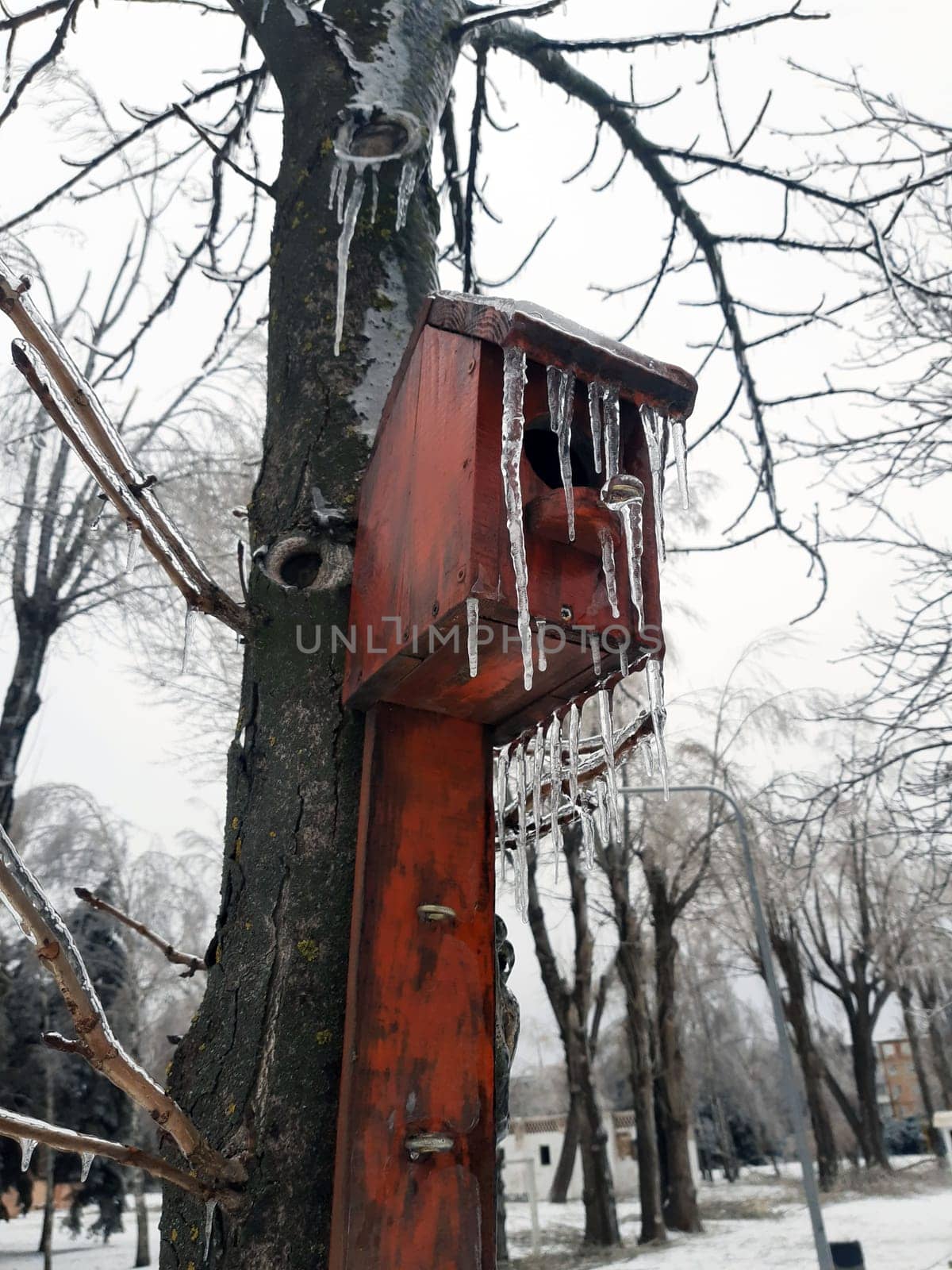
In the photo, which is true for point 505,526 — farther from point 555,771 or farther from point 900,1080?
point 900,1080

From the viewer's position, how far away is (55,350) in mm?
1170

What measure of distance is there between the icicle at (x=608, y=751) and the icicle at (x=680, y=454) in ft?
1.45

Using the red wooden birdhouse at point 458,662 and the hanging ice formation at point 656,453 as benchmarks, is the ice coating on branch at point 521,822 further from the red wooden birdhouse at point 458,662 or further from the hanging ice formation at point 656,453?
the hanging ice formation at point 656,453

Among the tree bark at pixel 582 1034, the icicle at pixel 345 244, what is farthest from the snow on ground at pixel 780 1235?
the icicle at pixel 345 244

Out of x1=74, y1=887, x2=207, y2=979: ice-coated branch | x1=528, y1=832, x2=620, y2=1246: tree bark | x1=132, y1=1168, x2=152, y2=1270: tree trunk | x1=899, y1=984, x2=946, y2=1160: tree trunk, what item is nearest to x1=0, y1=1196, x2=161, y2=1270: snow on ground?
x1=132, y1=1168, x2=152, y2=1270: tree trunk

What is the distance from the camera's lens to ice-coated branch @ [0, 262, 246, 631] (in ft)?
3.69

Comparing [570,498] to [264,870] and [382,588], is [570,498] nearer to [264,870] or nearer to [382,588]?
[382,588]

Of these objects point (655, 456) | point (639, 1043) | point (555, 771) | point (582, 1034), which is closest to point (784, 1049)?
point (582, 1034)

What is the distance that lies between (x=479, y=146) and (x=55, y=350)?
8.88 feet

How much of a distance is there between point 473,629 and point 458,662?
9 cm

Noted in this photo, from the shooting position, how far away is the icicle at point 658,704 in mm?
1523

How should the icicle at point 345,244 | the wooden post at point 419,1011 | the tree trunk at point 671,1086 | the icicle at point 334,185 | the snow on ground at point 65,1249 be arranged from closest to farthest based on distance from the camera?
the wooden post at point 419,1011 → the icicle at point 345,244 → the icicle at point 334,185 → the tree trunk at point 671,1086 → the snow on ground at point 65,1249

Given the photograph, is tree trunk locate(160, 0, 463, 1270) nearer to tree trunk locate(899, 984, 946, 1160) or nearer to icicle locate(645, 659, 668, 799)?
icicle locate(645, 659, 668, 799)

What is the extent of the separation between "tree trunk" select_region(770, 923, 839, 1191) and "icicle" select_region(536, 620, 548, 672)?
2055 cm
